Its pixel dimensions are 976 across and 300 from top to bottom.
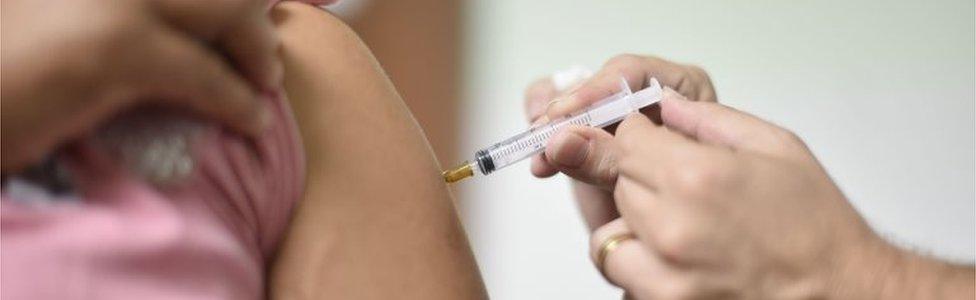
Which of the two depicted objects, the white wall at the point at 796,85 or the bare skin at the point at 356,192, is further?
the white wall at the point at 796,85

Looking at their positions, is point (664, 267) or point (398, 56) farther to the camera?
point (398, 56)

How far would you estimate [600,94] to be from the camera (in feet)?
3.08

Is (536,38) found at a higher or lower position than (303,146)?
lower

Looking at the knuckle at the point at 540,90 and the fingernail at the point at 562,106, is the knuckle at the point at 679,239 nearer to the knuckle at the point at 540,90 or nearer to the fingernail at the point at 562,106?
the fingernail at the point at 562,106

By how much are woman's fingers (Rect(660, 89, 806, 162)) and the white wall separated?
2.57 ft

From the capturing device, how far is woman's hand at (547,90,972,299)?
74 cm

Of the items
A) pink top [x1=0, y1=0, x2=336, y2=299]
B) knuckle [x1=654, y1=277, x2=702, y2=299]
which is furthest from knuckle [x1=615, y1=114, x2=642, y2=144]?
pink top [x1=0, y1=0, x2=336, y2=299]

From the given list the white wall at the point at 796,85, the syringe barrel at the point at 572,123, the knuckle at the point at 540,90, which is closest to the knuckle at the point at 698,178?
the syringe barrel at the point at 572,123

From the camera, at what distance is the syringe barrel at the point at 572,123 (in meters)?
0.90

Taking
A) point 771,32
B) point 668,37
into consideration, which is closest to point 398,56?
point 668,37

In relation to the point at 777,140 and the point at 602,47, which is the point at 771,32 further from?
the point at 777,140

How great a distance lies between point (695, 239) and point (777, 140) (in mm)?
126

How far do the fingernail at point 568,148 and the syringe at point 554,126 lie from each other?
0.05 metres

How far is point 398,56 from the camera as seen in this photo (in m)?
1.69
